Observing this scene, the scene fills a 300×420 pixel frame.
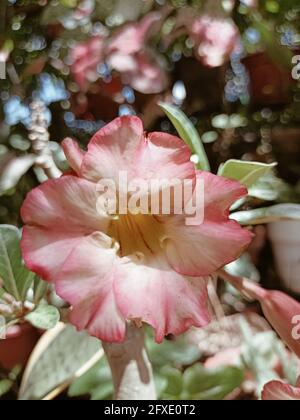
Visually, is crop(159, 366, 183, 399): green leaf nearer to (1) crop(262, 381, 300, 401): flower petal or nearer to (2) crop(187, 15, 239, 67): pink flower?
(1) crop(262, 381, 300, 401): flower petal

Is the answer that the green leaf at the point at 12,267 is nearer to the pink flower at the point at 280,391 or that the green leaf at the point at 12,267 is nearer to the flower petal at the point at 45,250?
the flower petal at the point at 45,250

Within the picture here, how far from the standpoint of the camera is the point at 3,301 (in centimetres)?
50

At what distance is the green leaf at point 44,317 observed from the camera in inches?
17.4

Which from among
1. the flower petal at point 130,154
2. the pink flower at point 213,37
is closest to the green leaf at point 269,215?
the flower petal at point 130,154

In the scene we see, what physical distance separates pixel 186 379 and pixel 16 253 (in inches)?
15.0

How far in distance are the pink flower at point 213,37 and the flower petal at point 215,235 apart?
1.65ft

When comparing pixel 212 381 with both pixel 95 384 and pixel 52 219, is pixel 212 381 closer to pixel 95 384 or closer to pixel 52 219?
pixel 95 384

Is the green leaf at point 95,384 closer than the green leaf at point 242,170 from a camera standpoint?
No

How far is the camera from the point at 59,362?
719 mm

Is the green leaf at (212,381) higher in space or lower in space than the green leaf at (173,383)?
lower

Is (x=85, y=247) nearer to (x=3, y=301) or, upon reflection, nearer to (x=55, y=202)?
(x=55, y=202)

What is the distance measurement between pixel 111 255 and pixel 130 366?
6.7 inches

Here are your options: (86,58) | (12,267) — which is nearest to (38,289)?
(12,267)
